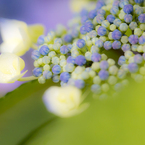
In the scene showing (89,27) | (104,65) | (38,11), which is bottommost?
(104,65)

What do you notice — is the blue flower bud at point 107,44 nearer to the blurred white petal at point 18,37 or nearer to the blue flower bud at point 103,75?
the blue flower bud at point 103,75

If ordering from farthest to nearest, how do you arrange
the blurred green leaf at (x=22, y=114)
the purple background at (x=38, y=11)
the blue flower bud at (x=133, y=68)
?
1. the purple background at (x=38, y=11)
2. the blurred green leaf at (x=22, y=114)
3. the blue flower bud at (x=133, y=68)

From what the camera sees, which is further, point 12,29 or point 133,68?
point 12,29

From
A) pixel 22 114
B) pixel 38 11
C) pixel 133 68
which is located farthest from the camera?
pixel 38 11

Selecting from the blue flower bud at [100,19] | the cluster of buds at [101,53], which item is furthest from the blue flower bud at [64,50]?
the blue flower bud at [100,19]

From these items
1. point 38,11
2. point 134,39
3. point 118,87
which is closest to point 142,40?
point 134,39

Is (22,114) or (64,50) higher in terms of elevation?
(64,50)

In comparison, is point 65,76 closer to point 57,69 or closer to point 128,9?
point 57,69
